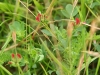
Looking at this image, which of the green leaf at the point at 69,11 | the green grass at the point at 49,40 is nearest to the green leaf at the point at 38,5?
the green grass at the point at 49,40

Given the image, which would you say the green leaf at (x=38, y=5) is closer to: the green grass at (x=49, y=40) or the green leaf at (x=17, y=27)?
the green grass at (x=49, y=40)

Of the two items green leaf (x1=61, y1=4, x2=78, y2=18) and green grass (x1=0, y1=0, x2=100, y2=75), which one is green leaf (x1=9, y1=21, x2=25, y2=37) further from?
green leaf (x1=61, y1=4, x2=78, y2=18)

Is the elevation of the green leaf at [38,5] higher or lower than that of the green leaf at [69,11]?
higher

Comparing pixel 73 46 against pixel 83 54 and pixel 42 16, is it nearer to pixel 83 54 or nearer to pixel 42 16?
pixel 83 54

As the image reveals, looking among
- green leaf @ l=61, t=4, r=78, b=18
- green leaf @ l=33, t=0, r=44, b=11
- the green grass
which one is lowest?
the green grass

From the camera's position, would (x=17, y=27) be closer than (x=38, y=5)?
Yes

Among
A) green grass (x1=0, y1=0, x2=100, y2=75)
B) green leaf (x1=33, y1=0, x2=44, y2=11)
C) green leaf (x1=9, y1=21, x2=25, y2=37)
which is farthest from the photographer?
green leaf (x1=33, y1=0, x2=44, y2=11)

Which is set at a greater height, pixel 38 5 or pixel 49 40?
pixel 38 5

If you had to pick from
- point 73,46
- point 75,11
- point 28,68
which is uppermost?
point 75,11

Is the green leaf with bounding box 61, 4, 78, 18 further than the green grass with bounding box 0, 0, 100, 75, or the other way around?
the green leaf with bounding box 61, 4, 78, 18

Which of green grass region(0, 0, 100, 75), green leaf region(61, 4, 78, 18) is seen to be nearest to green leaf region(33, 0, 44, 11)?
green grass region(0, 0, 100, 75)

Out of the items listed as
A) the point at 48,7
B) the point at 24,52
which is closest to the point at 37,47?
the point at 24,52
